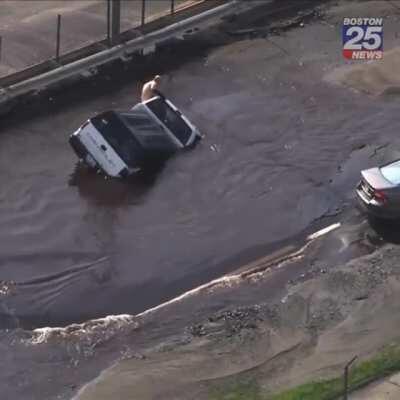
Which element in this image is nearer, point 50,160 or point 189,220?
point 189,220

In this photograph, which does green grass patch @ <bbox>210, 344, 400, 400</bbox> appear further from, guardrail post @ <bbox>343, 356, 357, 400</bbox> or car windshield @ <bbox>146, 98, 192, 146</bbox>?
car windshield @ <bbox>146, 98, 192, 146</bbox>

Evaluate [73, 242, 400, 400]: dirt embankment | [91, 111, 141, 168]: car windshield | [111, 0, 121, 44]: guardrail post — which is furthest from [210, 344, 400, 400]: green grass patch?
[111, 0, 121, 44]: guardrail post

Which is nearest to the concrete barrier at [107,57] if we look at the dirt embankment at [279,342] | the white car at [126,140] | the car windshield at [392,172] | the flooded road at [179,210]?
the flooded road at [179,210]

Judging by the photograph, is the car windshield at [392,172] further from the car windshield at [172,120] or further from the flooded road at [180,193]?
the car windshield at [172,120]

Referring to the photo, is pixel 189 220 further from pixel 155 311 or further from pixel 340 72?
pixel 340 72

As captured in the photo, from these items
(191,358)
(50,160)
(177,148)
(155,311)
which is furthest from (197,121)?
(191,358)

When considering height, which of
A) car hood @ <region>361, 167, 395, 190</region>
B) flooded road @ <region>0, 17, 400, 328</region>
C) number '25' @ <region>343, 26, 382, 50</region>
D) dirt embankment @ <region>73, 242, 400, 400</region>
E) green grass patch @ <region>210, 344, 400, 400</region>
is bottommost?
flooded road @ <region>0, 17, 400, 328</region>
